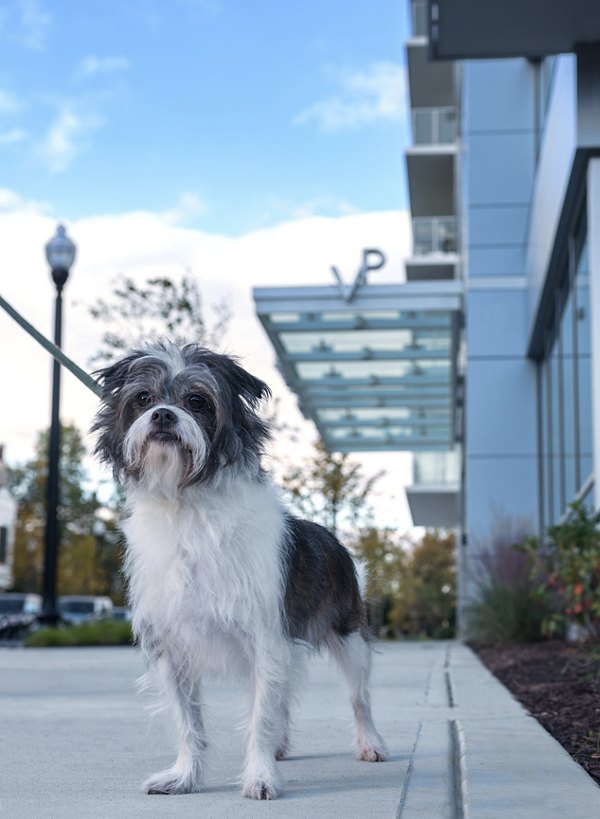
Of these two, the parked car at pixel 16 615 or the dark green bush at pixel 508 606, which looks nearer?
the dark green bush at pixel 508 606

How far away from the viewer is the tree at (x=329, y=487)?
2894cm

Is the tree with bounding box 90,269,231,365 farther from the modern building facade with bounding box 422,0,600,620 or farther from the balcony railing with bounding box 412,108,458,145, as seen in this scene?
the balcony railing with bounding box 412,108,458,145

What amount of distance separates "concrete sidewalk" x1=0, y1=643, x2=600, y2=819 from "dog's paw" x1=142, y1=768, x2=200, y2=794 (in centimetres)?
6

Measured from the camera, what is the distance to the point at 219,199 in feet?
37.3

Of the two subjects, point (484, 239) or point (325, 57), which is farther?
point (484, 239)

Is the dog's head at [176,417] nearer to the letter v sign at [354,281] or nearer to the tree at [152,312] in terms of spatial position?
the letter v sign at [354,281]

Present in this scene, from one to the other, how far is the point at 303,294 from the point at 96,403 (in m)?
15.8

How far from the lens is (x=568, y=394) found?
52.5 feet

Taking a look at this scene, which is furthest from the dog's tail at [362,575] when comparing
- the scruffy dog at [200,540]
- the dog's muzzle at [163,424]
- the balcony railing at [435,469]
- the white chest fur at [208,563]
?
the balcony railing at [435,469]

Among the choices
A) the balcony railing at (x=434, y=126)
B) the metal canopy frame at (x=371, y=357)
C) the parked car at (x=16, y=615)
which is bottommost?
the parked car at (x=16, y=615)

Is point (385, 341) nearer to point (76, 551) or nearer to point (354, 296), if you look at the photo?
point (354, 296)

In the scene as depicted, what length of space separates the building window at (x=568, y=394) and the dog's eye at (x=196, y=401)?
8497 millimetres

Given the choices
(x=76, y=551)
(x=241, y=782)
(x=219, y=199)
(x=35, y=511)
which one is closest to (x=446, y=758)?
(x=241, y=782)

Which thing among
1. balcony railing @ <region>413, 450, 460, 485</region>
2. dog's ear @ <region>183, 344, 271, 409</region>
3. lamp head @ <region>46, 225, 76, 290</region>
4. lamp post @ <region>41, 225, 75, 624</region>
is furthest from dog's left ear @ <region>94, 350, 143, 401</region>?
balcony railing @ <region>413, 450, 460, 485</region>
